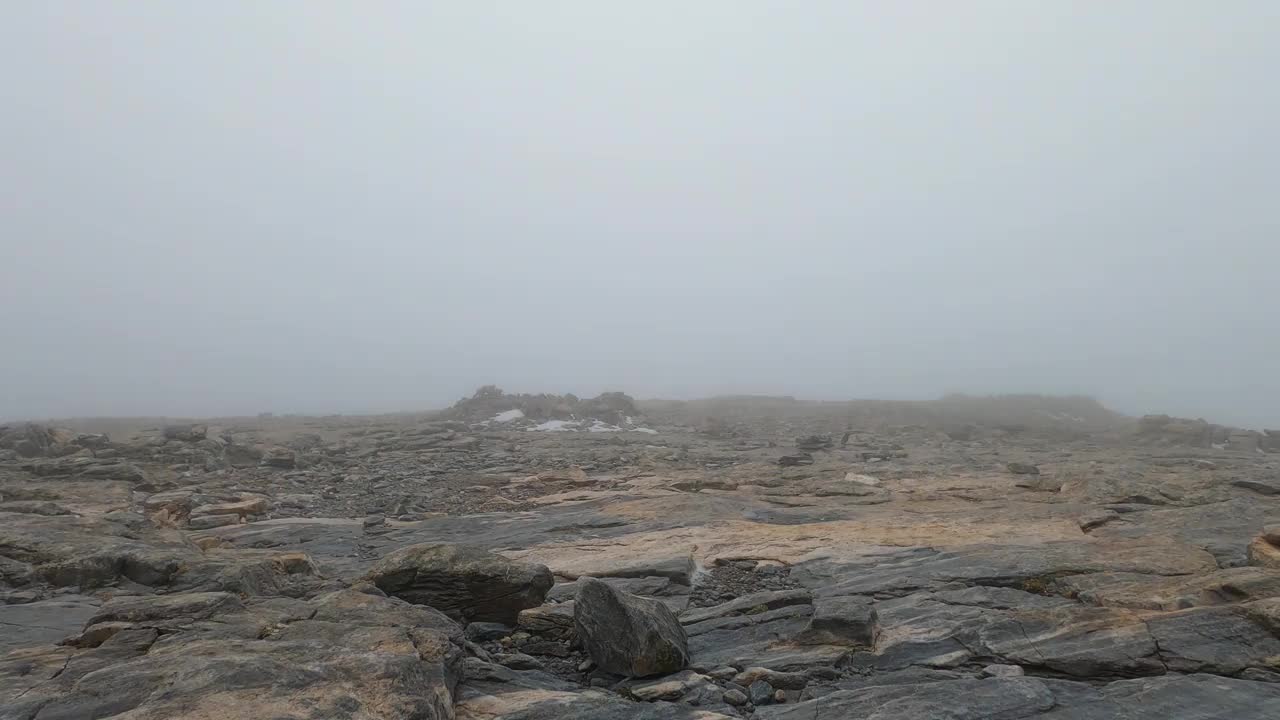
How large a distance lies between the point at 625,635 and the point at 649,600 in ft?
3.09

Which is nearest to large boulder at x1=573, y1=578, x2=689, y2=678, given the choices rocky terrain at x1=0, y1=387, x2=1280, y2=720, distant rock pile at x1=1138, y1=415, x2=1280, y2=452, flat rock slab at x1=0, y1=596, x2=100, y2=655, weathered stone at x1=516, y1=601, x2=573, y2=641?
rocky terrain at x1=0, y1=387, x2=1280, y2=720

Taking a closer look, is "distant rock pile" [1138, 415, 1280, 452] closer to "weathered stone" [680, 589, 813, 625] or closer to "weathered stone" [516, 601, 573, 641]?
"weathered stone" [680, 589, 813, 625]

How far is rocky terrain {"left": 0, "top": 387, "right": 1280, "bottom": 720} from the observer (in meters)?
7.11

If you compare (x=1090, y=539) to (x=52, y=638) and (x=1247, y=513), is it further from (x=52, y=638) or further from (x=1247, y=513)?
(x=52, y=638)

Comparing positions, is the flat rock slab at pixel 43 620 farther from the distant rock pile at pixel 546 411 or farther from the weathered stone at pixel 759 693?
the distant rock pile at pixel 546 411

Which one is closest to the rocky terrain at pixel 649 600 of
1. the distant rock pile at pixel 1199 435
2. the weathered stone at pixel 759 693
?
the weathered stone at pixel 759 693

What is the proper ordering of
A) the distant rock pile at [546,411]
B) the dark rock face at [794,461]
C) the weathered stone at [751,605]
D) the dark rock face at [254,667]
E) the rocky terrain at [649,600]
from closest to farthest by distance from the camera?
the dark rock face at [254,667] → the rocky terrain at [649,600] → the weathered stone at [751,605] → the dark rock face at [794,461] → the distant rock pile at [546,411]

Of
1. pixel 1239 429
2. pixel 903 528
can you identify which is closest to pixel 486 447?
pixel 903 528

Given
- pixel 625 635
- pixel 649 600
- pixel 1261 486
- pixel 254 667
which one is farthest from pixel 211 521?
pixel 1261 486

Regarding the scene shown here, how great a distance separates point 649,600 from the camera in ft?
30.9

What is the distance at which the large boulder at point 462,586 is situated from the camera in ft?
33.9

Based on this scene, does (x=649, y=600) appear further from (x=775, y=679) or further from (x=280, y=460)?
(x=280, y=460)

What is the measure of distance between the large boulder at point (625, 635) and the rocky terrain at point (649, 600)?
0.04 m

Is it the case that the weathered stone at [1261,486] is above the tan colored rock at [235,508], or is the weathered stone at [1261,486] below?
above
